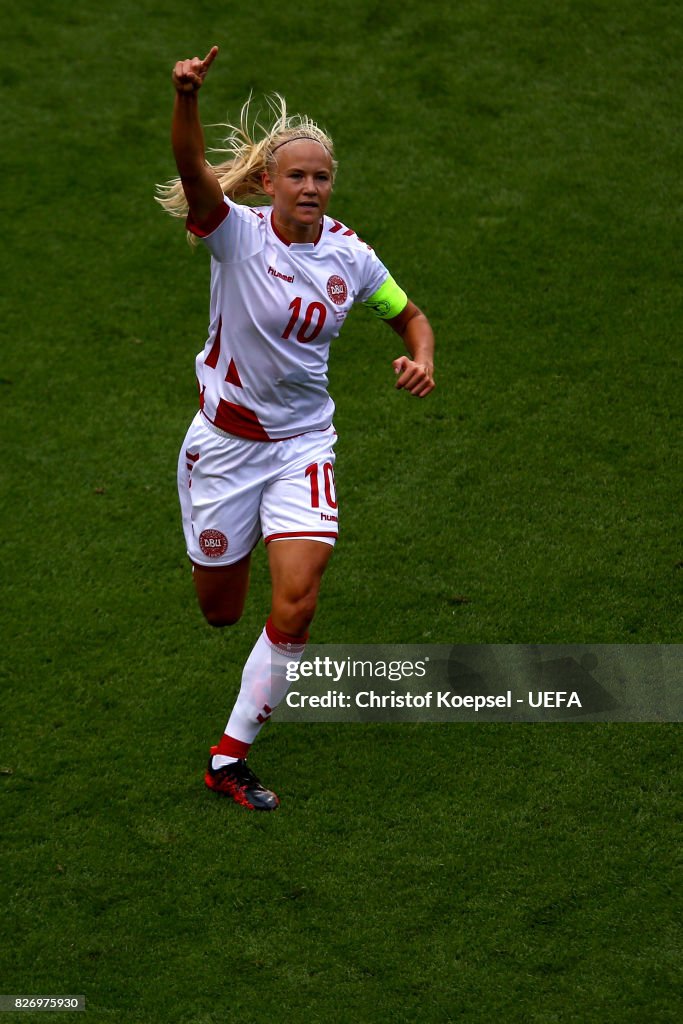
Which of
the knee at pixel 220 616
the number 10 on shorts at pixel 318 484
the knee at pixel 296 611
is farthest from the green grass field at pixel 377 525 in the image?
the number 10 on shorts at pixel 318 484

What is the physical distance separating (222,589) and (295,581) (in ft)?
1.77

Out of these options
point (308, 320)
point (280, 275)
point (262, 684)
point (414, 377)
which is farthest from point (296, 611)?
point (280, 275)

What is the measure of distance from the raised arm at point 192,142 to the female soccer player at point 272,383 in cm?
2

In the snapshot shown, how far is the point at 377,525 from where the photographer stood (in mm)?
6309

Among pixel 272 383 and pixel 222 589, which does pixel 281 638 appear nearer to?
pixel 222 589

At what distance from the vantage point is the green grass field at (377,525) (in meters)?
4.47

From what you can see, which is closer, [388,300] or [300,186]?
[300,186]

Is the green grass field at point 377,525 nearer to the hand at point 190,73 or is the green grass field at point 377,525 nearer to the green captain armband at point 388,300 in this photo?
the green captain armband at point 388,300

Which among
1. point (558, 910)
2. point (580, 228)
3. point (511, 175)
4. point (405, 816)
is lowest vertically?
point (558, 910)

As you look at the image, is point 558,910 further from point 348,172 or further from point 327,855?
point 348,172

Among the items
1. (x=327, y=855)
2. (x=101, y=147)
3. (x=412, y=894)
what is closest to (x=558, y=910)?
(x=412, y=894)

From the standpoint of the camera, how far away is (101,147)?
8820 millimetres

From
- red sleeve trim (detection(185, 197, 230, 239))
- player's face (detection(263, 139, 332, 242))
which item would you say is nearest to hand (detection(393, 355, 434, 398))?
player's face (detection(263, 139, 332, 242))

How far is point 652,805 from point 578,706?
591 millimetres
